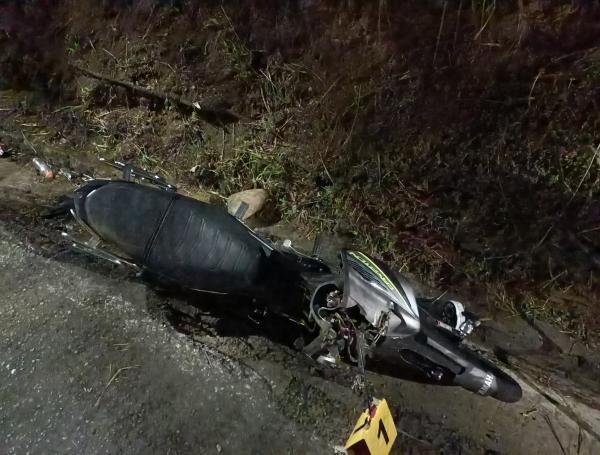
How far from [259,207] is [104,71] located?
6.89ft

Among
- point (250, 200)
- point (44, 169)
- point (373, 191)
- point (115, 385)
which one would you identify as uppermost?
point (373, 191)

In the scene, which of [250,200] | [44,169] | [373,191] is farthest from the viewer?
[44,169]

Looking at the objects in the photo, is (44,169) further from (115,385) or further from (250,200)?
(115,385)

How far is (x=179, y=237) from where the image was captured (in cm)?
280

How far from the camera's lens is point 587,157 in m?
2.78

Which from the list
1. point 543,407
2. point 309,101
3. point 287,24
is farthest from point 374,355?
point 287,24

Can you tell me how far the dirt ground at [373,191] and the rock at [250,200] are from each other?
86 mm

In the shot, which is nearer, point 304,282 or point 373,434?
point 373,434

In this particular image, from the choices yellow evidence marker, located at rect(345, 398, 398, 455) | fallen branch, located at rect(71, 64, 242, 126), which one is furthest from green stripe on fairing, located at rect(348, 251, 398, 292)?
fallen branch, located at rect(71, 64, 242, 126)

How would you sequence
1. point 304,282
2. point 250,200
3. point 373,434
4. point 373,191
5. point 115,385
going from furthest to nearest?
Result: point 250,200 → point 373,191 → point 115,385 → point 304,282 → point 373,434

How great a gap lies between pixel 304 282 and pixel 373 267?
0.44 m

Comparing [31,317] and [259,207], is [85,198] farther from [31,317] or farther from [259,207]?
[259,207]

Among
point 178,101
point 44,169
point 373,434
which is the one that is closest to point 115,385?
point 373,434

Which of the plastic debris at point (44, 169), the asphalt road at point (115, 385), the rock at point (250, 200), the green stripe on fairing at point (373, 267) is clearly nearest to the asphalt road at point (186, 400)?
the asphalt road at point (115, 385)
